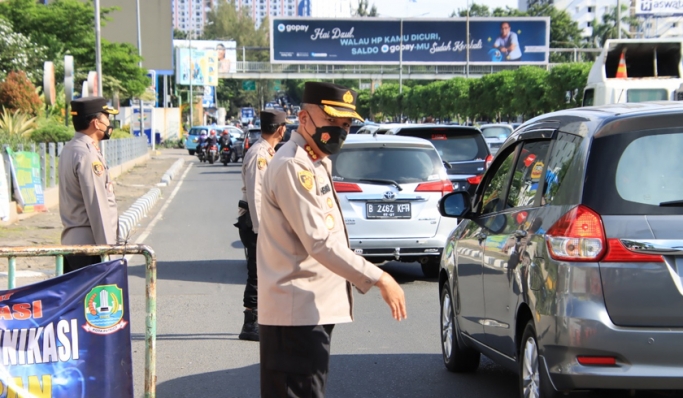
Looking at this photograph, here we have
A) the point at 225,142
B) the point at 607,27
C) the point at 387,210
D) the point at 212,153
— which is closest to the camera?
the point at 387,210

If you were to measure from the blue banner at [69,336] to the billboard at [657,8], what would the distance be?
76911 mm

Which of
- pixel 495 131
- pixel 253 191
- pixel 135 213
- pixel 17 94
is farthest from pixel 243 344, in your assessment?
pixel 495 131

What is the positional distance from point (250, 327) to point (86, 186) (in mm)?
2485

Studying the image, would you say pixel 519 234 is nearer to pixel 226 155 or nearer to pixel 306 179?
pixel 306 179

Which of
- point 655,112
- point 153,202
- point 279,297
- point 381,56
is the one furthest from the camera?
point 381,56

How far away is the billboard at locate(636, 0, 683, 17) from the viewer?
75938mm

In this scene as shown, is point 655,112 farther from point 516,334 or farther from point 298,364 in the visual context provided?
point 298,364

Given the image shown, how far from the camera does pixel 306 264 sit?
4.03 m

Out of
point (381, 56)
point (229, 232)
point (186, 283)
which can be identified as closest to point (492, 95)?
point (381, 56)

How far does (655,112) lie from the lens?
4.82 meters

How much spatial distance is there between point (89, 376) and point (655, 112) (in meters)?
3.06

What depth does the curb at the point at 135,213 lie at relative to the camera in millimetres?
15627

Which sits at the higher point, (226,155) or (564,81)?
(564,81)

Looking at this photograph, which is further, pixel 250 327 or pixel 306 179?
pixel 250 327
